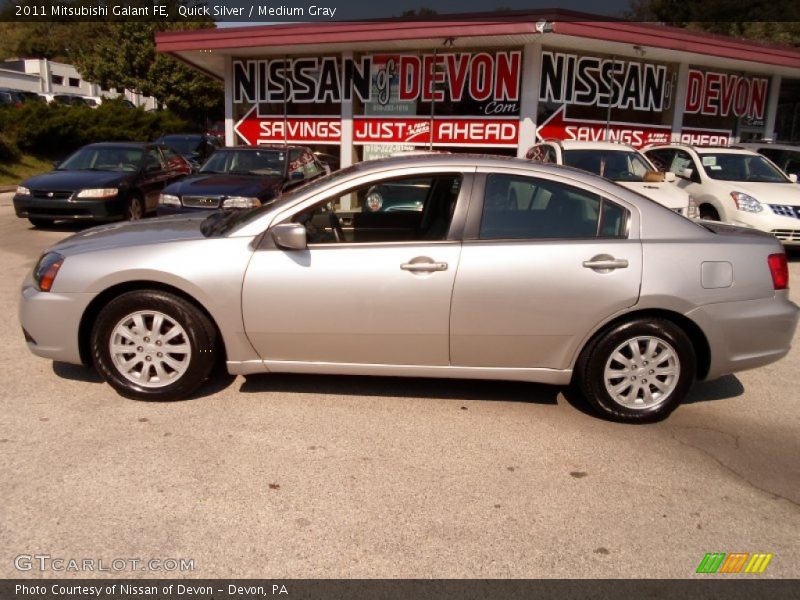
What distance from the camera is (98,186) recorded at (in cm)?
1076

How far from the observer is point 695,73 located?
15156 mm

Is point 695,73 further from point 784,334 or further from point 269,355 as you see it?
point 269,355

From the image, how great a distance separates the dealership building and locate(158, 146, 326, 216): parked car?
3473 millimetres

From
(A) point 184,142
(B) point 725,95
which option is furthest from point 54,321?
(A) point 184,142

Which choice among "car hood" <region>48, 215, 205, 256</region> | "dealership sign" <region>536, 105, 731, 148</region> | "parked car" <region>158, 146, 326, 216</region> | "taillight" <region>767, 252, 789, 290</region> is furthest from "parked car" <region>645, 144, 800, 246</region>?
"car hood" <region>48, 215, 205, 256</region>

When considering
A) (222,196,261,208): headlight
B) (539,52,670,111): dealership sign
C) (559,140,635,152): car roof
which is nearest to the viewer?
(222,196,261,208): headlight

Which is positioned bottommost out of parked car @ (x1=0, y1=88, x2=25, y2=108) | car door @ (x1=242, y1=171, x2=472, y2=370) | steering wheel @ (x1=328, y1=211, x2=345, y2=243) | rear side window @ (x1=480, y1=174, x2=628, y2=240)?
car door @ (x1=242, y1=171, x2=472, y2=370)

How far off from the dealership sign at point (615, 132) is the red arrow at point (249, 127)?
6776 millimetres

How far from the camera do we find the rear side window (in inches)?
161

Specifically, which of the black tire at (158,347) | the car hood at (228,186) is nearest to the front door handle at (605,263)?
the black tire at (158,347)

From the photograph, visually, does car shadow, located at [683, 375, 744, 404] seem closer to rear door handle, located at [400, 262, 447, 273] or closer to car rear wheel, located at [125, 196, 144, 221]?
rear door handle, located at [400, 262, 447, 273]

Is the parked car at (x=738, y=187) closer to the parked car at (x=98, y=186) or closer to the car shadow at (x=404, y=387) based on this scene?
the car shadow at (x=404, y=387)

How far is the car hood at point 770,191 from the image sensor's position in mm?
9656

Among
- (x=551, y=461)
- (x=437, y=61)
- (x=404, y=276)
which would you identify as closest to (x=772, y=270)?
(x=551, y=461)
